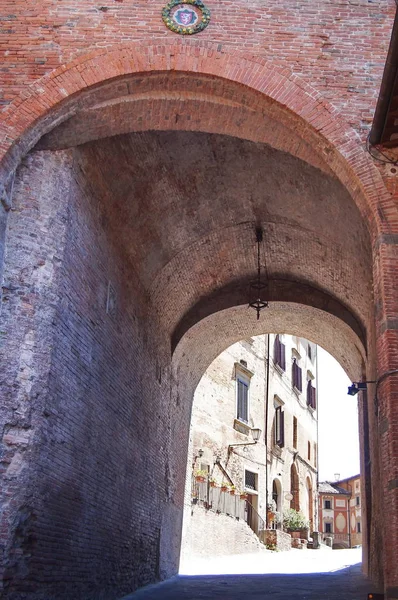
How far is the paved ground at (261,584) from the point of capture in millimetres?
10375

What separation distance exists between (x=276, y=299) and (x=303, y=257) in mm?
1724

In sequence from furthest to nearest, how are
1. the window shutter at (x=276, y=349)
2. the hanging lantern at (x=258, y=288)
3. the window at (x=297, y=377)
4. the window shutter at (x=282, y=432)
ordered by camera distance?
the window at (x=297, y=377)
the window shutter at (x=276, y=349)
the window shutter at (x=282, y=432)
the hanging lantern at (x=258, y=288)

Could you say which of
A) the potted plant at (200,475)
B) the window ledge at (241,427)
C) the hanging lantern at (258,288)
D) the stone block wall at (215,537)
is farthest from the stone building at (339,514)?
the hanging lantern at (258,288)

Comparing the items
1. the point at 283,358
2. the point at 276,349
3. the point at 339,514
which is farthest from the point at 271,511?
the point at 339,514

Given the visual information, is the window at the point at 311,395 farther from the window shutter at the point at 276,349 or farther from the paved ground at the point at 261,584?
the paved ground at the point at 261,584

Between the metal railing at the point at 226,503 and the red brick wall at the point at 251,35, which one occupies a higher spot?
the red brick wall at the point at 251,35

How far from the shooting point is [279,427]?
2722 centimetres

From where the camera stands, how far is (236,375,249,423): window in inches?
930

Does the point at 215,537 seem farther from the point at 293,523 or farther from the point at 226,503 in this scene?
the point at 293,523

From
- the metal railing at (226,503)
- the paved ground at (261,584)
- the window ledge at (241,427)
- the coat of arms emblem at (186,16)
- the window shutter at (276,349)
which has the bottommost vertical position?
the paved ground at (261,584)

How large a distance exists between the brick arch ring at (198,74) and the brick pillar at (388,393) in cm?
49

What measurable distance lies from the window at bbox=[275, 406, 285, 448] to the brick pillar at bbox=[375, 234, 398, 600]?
64.9 ft

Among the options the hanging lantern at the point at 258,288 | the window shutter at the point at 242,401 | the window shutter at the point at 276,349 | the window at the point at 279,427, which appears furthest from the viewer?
the window shutter at the point at 276,349

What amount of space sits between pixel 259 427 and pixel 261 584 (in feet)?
41.8
